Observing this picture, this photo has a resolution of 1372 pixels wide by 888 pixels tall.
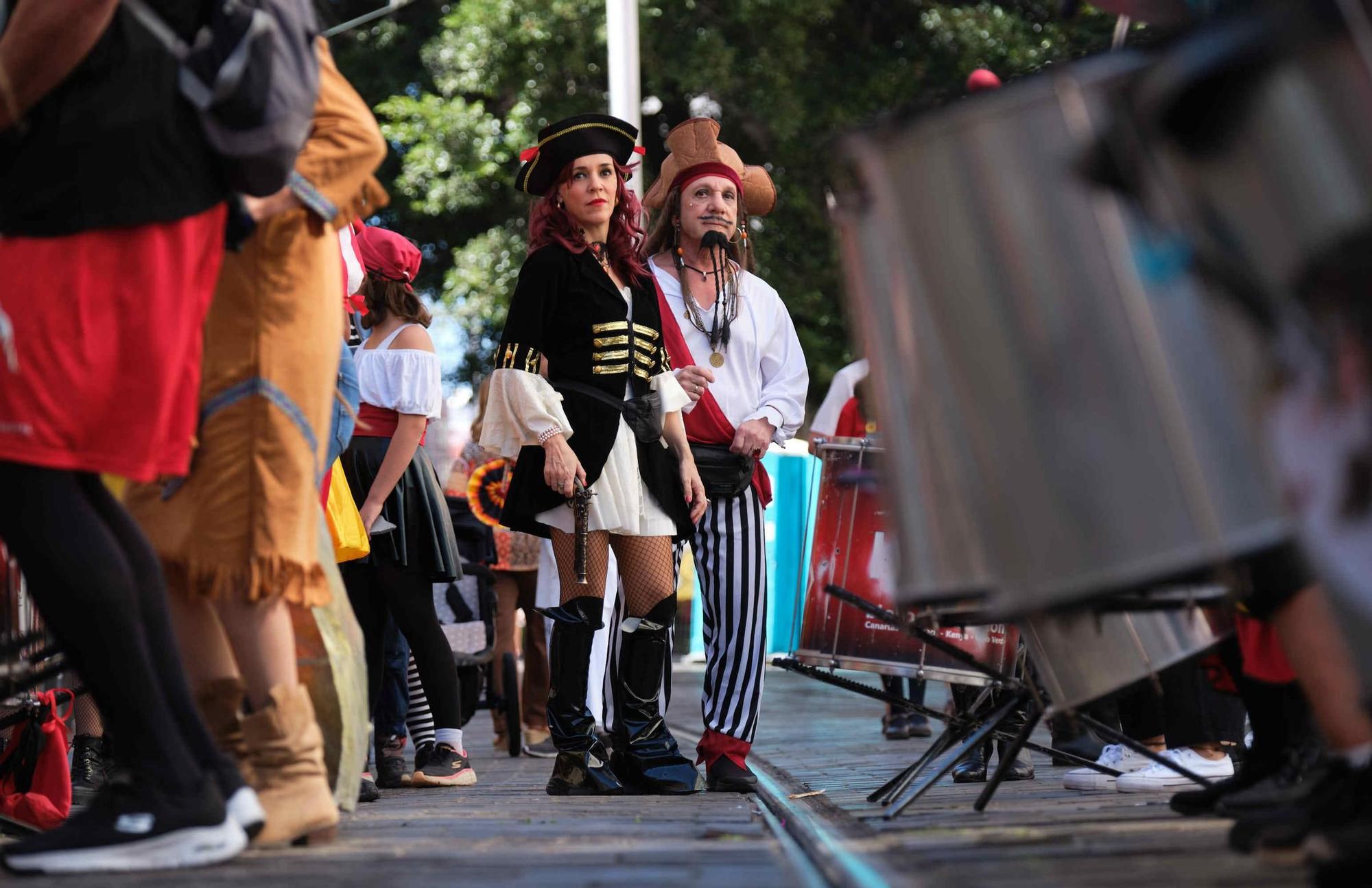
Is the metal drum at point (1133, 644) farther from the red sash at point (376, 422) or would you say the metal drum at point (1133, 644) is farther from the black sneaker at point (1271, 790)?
the red sash at point (376, 422)

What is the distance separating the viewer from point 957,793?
5.19m

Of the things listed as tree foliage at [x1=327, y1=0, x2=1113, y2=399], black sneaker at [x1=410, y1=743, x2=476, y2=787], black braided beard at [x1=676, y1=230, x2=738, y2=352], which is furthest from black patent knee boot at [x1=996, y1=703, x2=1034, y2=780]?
tree foliage at [x1=327, y1=0, x2=1113, y2=399]

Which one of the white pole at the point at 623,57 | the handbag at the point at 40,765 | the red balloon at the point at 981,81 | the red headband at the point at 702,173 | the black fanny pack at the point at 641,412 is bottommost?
the handbag at the point at 40,765

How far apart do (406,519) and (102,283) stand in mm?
3243

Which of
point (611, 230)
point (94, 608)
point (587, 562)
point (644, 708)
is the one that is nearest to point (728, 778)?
point (644, 708)

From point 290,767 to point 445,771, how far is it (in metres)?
2.80

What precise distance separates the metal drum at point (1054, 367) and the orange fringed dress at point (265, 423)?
147 cm

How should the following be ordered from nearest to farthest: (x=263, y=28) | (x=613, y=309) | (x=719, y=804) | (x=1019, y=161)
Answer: (x=1019, y=161), (x=263, y=28), (x=719, y=804), (x=613, y=309)

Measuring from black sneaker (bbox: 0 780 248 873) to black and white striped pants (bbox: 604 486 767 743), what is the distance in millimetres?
2692

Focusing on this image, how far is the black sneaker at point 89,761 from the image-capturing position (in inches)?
231

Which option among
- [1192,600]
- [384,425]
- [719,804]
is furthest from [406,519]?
[1192,600]

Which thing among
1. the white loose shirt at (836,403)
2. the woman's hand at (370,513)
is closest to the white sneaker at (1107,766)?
the woman's hand at (370,513)

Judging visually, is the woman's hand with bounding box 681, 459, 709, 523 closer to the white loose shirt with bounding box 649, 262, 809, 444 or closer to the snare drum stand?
the white loose shirt with bounding box 649, 262, 809, 444

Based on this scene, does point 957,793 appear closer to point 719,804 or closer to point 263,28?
point 719,804
